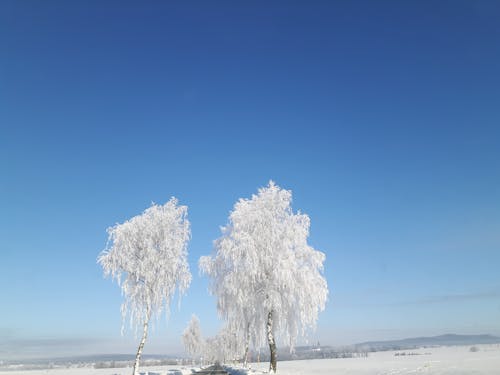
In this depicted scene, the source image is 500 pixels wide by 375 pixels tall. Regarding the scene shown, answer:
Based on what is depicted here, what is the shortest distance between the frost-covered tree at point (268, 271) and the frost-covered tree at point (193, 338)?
9903 cm

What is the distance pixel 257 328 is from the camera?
120 ft

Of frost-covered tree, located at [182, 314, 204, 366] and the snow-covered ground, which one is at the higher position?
frost-covered tree, located at [182, 314, 204, 366]

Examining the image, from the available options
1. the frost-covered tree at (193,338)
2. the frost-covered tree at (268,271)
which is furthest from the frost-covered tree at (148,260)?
the frost-covered tree at (193,338)

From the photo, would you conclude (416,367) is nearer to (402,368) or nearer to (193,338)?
(402,368)

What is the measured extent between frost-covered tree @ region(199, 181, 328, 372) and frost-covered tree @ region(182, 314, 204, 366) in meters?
99.0

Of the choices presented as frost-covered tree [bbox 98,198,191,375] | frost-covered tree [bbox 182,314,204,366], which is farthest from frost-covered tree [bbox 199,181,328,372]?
frost-covered tree [bbox 182,314,204,366]

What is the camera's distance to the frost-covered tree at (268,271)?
34.2m

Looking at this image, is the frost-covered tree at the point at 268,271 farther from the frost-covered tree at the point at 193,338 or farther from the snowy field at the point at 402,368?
the frost-covered tree at the point at 193,338

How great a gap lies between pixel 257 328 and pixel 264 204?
10.8m

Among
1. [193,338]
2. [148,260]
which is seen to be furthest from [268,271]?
[193,338]

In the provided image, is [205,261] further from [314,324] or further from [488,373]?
[488,373]

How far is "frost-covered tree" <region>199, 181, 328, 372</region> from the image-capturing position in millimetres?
34219

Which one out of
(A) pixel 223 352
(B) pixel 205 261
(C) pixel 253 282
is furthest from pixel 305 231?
(A) pixel 223 352

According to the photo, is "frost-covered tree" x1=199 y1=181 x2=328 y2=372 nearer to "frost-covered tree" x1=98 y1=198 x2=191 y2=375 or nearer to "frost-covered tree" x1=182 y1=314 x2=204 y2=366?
"frost-covered tree" x1=98 y1=198 x2=191 y2=375
